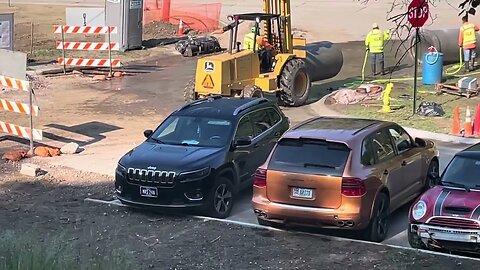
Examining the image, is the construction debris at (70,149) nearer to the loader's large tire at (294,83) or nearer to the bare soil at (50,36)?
the loader's large tire at (294,83)

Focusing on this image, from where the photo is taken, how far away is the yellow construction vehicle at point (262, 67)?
21562 millimetres

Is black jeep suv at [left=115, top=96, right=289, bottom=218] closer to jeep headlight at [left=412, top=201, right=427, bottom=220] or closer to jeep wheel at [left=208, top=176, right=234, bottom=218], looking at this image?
jeep wheel at [left=208, top=176, right=234, bottom=218]

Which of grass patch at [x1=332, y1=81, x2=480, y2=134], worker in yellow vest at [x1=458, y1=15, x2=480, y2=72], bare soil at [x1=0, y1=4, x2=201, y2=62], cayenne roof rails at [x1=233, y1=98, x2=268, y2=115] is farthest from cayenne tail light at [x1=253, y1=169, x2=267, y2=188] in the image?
bare soil at [x1=0, y1=4, x2=201, y2=62]

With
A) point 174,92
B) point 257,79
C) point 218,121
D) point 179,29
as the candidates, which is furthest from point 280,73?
point 179,29

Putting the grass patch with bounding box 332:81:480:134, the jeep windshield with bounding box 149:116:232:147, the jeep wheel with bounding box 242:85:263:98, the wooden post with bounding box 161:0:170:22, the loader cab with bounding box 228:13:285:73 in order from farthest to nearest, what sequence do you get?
the wooden post with bounding box 161:0:170:22, the loader cab with bounding box 228:13:285:73, the jeep wheel with bounding box 242:85:263:98, the grass patch with bounding box 332:81:480:134, the jeep windshield with bounding box 149:116:232:147

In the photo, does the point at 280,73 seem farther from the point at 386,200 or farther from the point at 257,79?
the point at 386,200

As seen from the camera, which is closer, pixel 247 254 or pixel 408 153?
pixel 247 254

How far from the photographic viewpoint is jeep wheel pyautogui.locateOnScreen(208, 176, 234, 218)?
13.2 m

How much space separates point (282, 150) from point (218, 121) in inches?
89.8

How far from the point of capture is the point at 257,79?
2247cm

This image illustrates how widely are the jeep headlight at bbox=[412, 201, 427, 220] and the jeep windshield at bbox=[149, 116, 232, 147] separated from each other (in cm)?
362

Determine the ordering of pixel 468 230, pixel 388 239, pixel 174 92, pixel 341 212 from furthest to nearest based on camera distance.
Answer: pixel 174 92, pixel 388 239, pixel 341 212, pixel 468 230

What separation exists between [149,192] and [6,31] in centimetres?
1821

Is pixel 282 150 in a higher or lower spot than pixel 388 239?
higher
